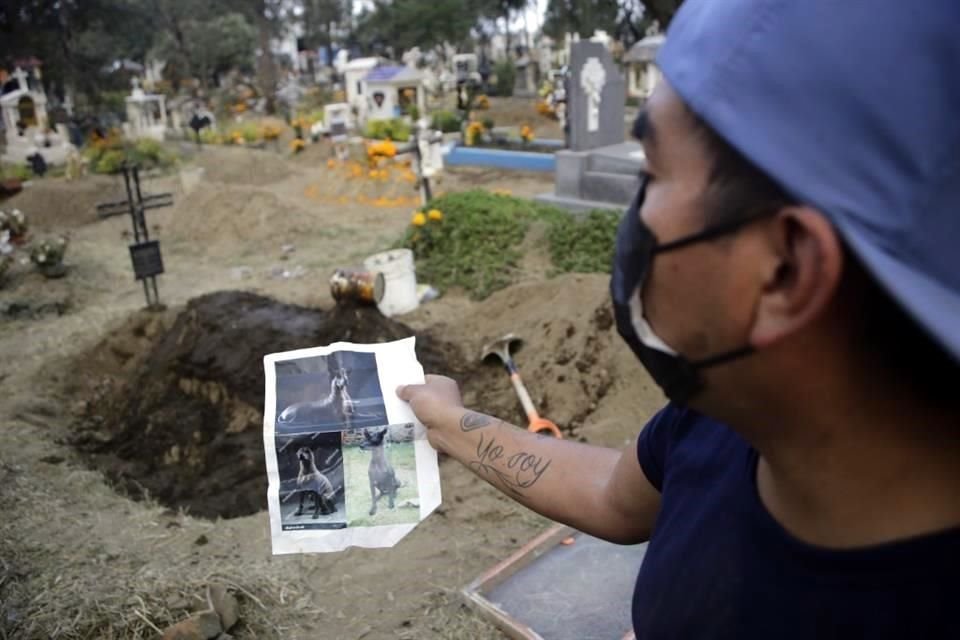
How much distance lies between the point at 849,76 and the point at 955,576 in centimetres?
53

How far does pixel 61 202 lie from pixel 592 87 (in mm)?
8548

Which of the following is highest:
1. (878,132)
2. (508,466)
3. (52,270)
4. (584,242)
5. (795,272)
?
(878,132)

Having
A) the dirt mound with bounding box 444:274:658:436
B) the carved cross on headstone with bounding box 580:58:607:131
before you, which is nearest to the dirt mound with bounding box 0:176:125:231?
the carved cross on headstone with bounding box 580:58:607:131

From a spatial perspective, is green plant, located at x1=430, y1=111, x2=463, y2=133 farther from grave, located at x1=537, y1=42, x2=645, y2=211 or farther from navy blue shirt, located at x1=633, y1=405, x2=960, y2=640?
navy blue shirt, located at x1=633, y1=405, x2=960, y2=640

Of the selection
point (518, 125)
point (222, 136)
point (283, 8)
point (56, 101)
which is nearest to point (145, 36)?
point (56, 101)

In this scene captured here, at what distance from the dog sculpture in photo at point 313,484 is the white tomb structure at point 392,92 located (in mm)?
18860

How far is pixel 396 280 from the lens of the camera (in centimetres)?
669

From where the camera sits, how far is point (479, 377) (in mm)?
5523

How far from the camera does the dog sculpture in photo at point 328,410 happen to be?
1769 mm

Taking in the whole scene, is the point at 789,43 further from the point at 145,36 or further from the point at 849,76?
the point at 145,36

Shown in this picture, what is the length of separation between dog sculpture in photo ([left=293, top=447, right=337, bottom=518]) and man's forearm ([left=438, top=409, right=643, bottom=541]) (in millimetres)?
286

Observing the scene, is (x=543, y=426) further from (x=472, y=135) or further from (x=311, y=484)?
(x=472, y=135)

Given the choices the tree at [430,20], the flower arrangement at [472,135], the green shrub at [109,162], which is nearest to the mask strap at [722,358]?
the green shrub at [109,162]

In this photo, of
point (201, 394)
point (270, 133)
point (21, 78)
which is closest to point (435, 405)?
point (201, 394)
